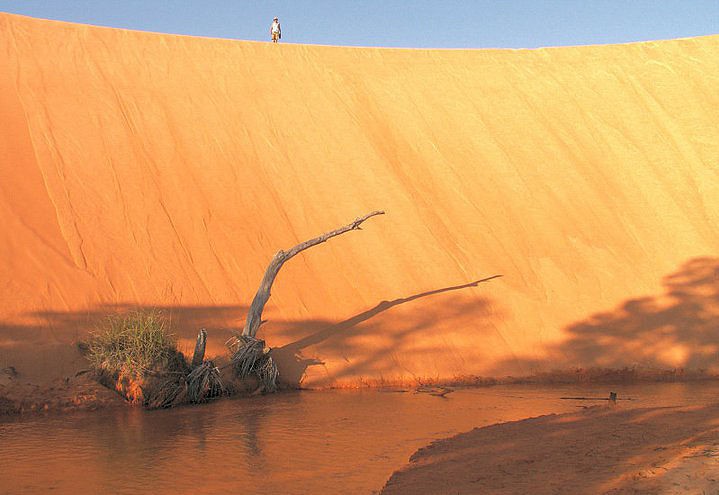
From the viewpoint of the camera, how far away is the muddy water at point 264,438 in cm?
617

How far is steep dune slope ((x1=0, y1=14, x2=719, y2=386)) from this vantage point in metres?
11.6

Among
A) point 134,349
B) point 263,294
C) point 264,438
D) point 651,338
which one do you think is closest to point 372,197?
point 263,294

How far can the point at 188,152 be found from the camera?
15.3 meters

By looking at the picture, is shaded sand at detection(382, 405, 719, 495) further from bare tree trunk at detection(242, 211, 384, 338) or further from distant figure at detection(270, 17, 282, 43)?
distant figure at detection(270, 17, 282, 43)

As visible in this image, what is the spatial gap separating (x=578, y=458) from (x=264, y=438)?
322 centimetres

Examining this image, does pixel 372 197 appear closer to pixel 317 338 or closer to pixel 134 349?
pixel 317 338

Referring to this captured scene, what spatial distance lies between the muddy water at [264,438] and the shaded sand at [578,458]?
481 millimetres

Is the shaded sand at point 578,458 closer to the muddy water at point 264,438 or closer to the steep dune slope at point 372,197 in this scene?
the muddy water at point 264,438

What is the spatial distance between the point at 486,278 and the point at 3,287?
7785mm

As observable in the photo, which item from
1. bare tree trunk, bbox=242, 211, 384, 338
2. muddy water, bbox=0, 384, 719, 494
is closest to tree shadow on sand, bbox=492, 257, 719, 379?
muddy water, bbox=0, 384, 719, 494

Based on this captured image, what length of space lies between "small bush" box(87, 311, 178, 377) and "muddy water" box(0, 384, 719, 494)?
23.9 inches

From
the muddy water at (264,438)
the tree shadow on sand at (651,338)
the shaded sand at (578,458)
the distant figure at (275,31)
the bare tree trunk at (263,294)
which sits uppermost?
the distant figure at (275,31)

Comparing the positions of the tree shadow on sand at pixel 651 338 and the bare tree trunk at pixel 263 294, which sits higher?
the bare tree trunk at pixel 263 294

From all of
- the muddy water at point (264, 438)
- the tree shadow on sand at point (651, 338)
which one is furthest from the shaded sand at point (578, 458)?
the tree shadow on sand at point (651, 338)
